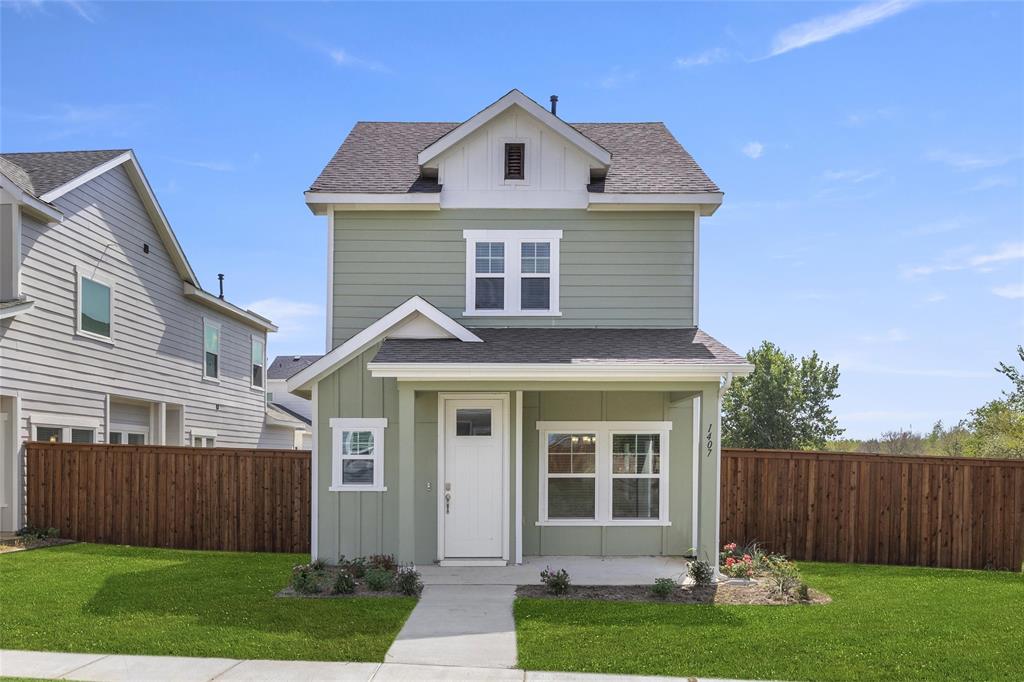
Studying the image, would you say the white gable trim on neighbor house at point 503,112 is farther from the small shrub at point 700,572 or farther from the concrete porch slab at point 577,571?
the small shrub at point 700,572

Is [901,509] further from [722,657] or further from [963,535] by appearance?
[722,657]

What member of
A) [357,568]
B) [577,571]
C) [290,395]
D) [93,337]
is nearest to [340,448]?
[357,568]

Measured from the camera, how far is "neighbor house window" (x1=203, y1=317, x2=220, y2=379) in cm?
2406

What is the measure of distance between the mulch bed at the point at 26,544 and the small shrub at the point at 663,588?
10018mm

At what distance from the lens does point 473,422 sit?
1279cm

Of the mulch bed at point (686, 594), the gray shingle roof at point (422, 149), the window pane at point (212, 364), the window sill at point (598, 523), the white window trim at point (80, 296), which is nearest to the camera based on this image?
the mulch bed at point (686, 594)

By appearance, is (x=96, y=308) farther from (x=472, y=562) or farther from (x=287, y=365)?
(x=287, y=365)

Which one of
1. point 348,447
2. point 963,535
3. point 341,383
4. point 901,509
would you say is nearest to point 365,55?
point 341,383

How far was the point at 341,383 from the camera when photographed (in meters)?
12.8

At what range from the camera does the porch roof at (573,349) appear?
11.5m

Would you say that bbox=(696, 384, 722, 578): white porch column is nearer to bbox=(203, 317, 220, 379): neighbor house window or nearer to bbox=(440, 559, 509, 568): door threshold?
bbox=(440, 559, 509, 568): door threshold

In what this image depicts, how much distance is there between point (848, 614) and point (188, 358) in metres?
18.0

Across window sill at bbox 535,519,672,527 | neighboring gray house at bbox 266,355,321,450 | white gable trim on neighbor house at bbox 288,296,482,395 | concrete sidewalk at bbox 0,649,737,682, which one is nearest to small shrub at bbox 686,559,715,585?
window sill at bbox 535,519,672,527

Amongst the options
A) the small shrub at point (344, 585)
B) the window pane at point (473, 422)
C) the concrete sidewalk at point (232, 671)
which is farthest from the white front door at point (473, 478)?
the concrete sidewalk at point (232, 671)
